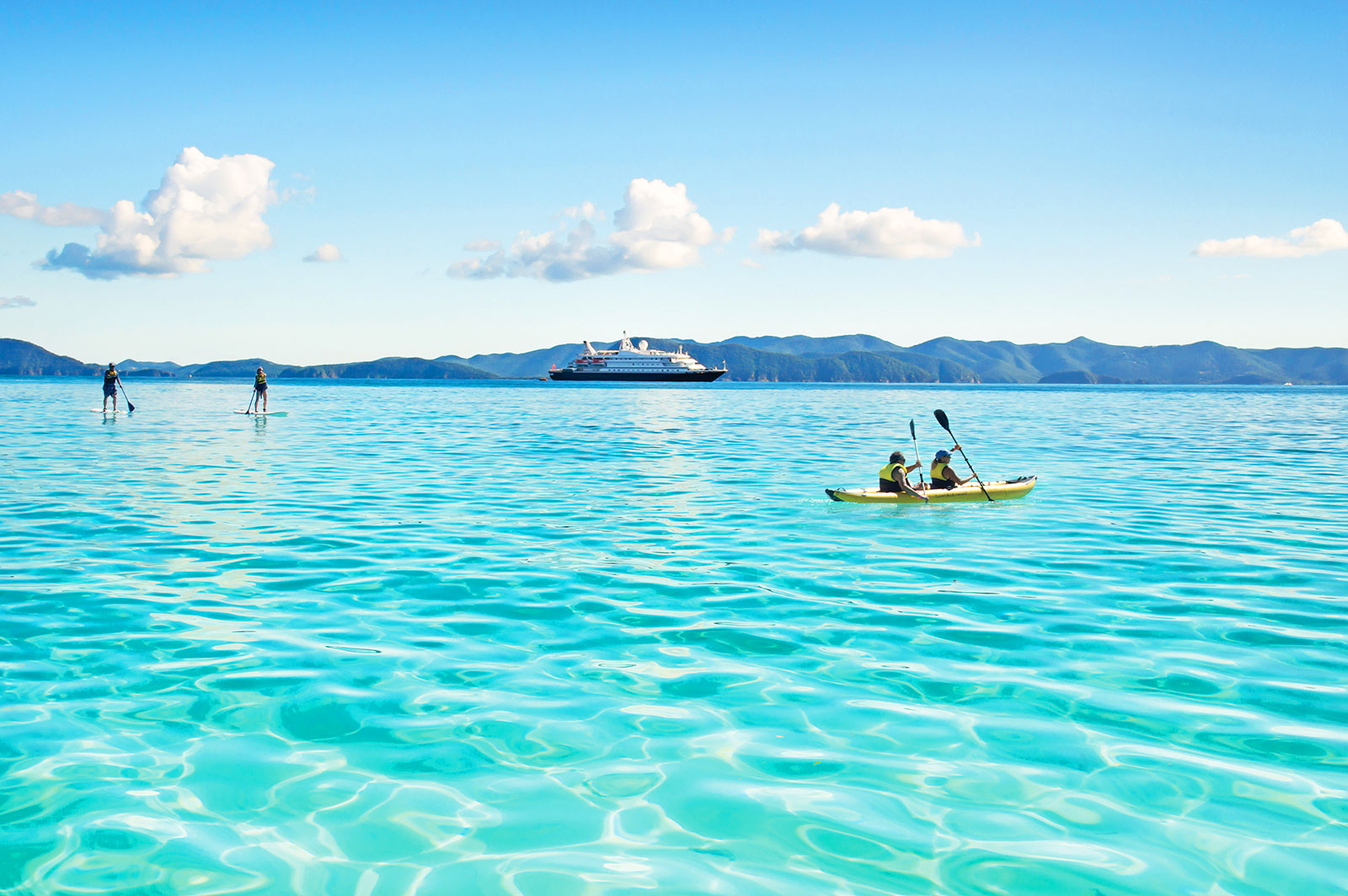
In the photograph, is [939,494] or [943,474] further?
[943,474]

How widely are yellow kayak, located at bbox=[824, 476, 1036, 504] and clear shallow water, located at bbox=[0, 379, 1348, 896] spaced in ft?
4.21

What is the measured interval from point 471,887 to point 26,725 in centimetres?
418

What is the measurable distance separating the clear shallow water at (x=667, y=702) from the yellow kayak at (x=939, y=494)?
1283 mm

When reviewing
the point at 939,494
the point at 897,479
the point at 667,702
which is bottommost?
the point at 667,702

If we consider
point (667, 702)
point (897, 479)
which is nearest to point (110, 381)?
point (897, 479)

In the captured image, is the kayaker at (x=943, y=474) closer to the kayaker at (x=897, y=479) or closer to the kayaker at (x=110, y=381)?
the kayaker at (x=897, y=479)

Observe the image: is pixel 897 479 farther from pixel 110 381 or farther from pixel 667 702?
pixel 110 381

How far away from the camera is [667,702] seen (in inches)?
295

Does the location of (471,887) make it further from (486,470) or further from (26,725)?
(486,470)

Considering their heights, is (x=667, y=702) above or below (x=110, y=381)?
below

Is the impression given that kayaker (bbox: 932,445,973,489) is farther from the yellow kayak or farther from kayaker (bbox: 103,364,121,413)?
kayaker (bbox: 103,364,121,413)

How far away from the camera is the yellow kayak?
60.9 feet

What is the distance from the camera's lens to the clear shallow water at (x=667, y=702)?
5238 millimetres

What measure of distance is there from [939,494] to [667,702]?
1252 cm
